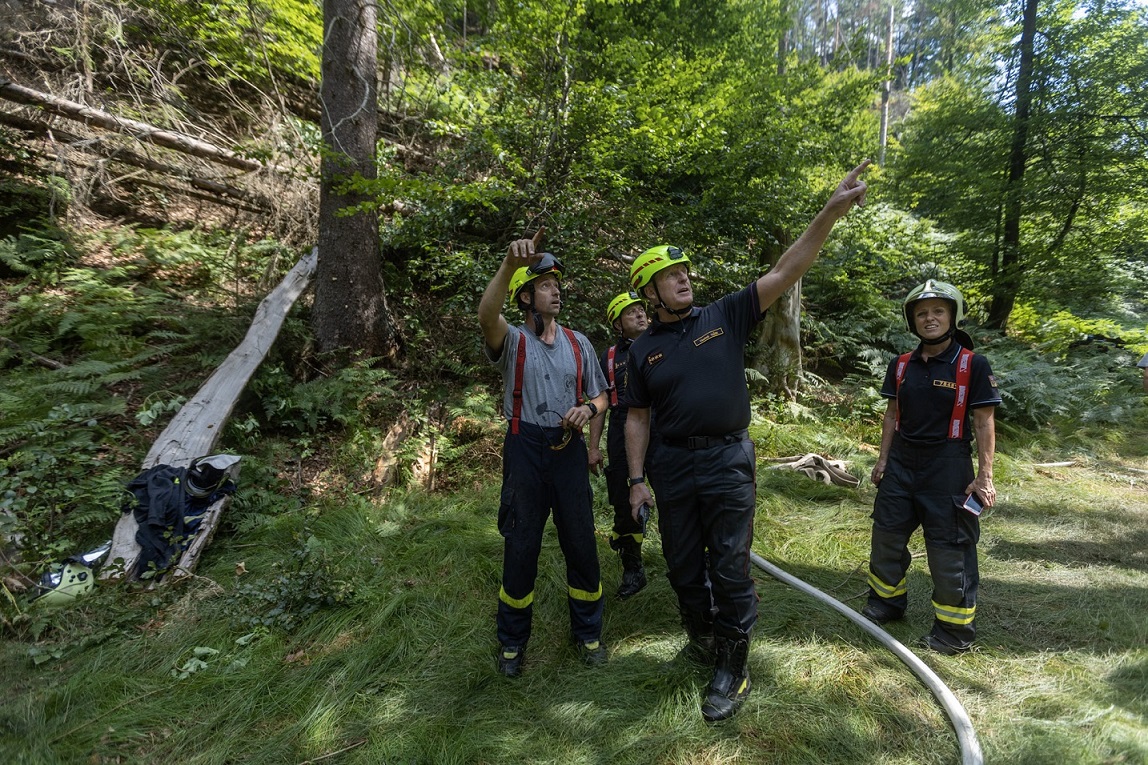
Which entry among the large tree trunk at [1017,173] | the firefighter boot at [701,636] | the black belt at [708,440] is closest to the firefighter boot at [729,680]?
the firefighter boot at [701,636]

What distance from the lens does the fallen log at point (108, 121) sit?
23.8ft

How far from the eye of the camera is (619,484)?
424 centimetres

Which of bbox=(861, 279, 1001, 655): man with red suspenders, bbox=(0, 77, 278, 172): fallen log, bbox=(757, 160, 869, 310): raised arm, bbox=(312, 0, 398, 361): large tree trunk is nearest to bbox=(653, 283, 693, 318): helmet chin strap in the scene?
bbox=(757, 160, 869, 310): raised arm

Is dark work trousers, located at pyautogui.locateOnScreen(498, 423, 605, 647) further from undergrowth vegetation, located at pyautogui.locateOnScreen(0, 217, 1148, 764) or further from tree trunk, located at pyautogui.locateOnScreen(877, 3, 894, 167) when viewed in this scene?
tree trunk, located at pyautogui.locateOnScreen(877, 3, 894, 167)

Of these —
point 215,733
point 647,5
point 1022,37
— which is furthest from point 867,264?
point 215,733

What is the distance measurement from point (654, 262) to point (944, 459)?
222 cm

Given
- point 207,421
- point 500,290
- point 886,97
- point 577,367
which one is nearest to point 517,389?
point 577,367

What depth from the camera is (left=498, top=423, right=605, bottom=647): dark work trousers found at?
10.1ft

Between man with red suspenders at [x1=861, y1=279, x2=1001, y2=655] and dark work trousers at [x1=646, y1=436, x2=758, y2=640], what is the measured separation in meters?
1.34

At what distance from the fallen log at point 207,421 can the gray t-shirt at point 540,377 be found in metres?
2.90

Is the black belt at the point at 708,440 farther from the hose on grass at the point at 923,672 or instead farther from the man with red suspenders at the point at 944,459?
the hose on grass at the point at 923,672

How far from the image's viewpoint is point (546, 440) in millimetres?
3072

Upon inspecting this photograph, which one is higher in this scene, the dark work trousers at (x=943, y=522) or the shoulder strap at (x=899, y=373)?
the shoulder strap at (x=899, y=373)

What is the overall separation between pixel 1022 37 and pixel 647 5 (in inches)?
303
